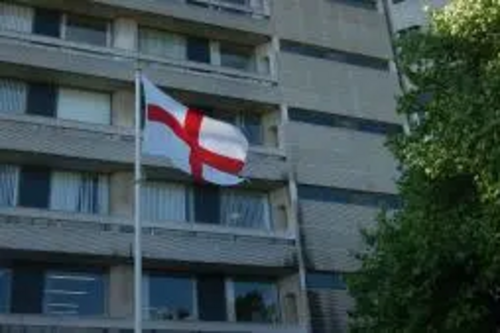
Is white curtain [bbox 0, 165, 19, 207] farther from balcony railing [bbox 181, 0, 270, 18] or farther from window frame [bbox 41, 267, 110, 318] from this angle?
balcony railing [bbox 181, 0, 270, 18]

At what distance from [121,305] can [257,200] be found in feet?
22.4

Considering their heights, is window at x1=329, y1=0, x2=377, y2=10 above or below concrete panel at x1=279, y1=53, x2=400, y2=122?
above

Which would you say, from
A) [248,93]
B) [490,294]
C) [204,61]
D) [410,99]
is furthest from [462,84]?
[204,61]

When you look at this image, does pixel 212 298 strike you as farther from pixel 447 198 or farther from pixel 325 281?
pixel 447 198

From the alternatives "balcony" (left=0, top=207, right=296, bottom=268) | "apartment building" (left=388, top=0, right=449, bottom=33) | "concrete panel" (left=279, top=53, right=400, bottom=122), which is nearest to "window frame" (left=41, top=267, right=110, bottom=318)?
"balcony" (left=0, top=207, right=296, bottom=268)

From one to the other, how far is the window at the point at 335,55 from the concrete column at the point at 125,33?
221 inches

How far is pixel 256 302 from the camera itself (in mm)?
28953

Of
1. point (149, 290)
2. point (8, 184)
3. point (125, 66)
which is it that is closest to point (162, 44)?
point (125, 66)

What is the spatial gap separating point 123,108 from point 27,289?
6.92 meters

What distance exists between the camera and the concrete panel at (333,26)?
1332 inches

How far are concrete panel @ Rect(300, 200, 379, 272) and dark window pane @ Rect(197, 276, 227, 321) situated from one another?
300 centimetres

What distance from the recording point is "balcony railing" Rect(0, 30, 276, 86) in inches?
1123

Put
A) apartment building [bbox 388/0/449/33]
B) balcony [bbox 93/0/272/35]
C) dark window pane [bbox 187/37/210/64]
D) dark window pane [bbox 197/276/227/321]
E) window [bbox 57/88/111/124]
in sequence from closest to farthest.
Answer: dark window pane [bbox 197/276/227/321], window [bbox 57/88/111/124], balcony [bbox 93/0/272/35], dark window pane [bbox 187/37/210/64], apartment building [bbox 388/0/449/33]

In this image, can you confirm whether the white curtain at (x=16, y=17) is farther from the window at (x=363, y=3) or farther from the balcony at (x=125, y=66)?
the window at (x=363, y=3)
